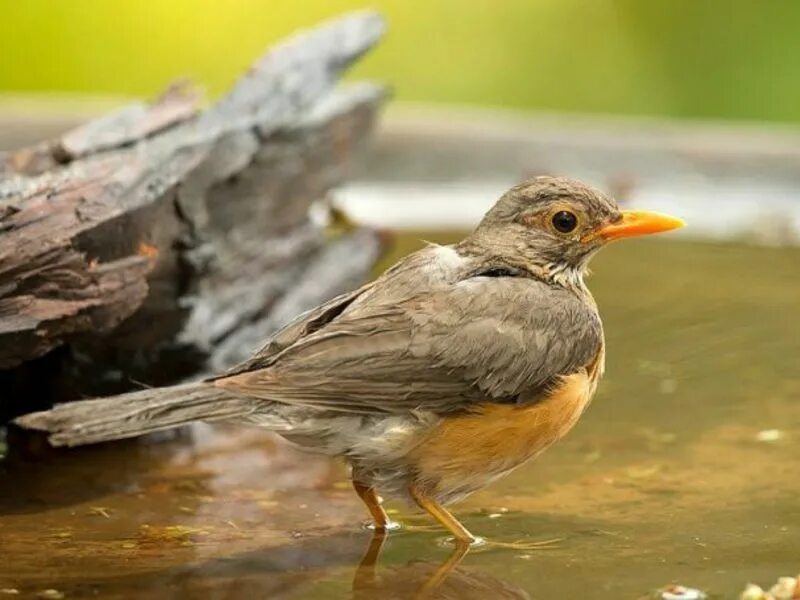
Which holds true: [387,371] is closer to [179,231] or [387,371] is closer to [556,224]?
[556,224]

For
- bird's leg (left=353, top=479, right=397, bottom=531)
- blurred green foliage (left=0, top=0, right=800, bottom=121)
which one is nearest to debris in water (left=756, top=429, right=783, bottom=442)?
bird's leg (left=353, top=479, right=397, bottom=531)

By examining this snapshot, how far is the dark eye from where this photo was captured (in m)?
5.12

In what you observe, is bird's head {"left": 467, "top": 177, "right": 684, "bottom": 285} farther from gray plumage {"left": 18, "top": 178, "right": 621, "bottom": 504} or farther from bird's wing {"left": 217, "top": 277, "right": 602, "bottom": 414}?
bird's wing {"left": 217, "top": 277, "right": 602, "bottom": 414}

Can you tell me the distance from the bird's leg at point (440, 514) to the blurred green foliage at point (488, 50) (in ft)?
31.5

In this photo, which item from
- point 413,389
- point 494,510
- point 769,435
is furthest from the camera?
point 769,435

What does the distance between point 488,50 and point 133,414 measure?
10.6 m

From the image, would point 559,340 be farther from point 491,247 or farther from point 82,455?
point 82,455

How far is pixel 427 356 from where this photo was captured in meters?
4.57

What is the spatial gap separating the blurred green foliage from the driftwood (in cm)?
670

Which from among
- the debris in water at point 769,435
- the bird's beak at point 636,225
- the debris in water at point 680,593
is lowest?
the debris in water at point 680,593

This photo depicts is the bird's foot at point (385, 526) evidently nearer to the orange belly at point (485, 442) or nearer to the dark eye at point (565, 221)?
the orange belly at point (485, 442)

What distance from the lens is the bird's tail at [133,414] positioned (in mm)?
4398

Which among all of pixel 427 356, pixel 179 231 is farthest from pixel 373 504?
pixel 179 231

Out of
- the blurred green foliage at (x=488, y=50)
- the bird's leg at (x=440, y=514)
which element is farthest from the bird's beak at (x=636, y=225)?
the blurred green foliage at (x=488, y=50)
